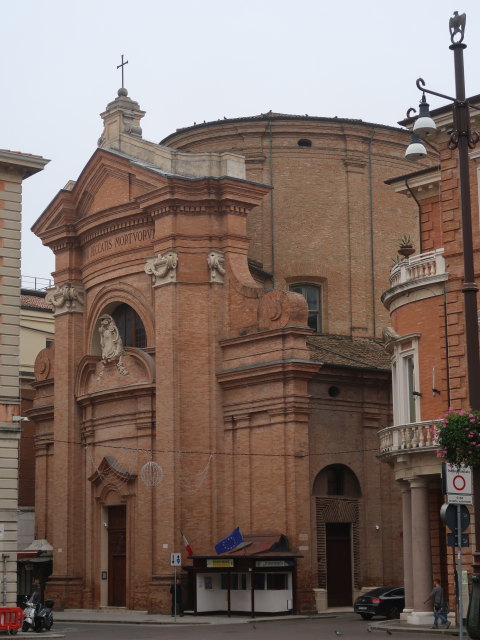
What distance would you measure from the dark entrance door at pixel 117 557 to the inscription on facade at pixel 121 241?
10.5 m

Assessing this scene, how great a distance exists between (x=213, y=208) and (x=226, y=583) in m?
14.2

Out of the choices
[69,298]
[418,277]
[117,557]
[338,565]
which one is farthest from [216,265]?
[418,277]

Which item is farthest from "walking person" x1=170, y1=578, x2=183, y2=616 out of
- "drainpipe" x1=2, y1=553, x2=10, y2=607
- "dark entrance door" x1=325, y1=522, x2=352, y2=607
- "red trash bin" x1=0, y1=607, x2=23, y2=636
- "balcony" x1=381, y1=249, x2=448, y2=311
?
"balcony" x1=381, y1=249, x2=448, y2=311

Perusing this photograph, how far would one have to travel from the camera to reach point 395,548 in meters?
45.5

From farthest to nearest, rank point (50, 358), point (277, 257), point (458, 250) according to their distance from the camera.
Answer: point (50, 358) → point (277, 257) → point (458, 250)

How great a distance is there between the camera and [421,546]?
3375 cm

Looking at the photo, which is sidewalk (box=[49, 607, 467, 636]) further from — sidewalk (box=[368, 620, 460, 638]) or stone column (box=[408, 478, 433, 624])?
stone column (box=[408, 478, 433, 624])

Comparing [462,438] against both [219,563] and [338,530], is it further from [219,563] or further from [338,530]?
[338,530]

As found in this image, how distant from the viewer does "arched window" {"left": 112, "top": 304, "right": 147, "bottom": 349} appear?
48781 millimetres

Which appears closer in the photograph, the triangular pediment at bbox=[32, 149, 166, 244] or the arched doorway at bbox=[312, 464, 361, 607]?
the arched doorway at bbox=[312, 464, 361, 607]

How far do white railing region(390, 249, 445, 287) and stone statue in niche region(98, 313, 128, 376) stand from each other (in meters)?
15.8

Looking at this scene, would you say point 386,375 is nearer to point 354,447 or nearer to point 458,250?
point 354,447

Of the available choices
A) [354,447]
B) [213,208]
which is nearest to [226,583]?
[354,447]

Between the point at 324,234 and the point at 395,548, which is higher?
the point at 324,234
